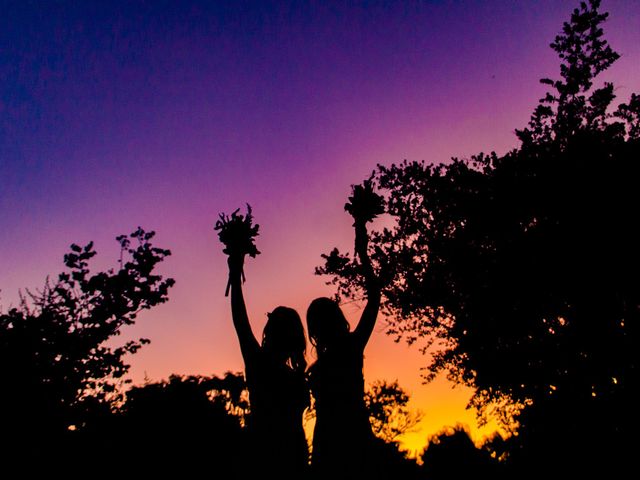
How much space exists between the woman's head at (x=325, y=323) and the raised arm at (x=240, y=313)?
1.91ft

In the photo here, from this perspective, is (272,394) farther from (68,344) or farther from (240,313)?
(68,344)

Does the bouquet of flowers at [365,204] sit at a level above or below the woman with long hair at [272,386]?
above

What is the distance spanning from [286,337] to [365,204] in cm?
162

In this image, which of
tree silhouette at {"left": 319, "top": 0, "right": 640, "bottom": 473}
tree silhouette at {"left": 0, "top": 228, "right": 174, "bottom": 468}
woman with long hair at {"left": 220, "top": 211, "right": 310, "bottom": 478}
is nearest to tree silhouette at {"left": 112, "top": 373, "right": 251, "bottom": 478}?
tree silhouette at {"left": 0, "top": 228, "right": 174, "bottom": 468}

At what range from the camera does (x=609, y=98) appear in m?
14.5

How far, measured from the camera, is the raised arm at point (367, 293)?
3.61m

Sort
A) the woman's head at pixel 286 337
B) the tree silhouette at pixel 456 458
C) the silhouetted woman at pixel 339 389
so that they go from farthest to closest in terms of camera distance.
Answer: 1. the tree silhouette at pixel 456 458
2. the woman's head at pixel 286 337
3. the silhouetted woman at pixel 339 389

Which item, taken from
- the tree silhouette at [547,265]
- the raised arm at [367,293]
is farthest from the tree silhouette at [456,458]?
the raised arm at [367,293]

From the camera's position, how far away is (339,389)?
3.30 m

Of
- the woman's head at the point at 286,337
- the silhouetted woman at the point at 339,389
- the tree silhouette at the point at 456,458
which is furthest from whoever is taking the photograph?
the tree silhouette at the point at 456,458

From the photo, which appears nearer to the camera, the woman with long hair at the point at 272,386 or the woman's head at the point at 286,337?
the woman with long hair at the point at 272,386

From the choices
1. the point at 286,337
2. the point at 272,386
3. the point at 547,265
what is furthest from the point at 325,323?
the point at 547,265

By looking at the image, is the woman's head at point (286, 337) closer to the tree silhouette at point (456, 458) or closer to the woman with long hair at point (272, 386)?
the woman with long hair at point (272, 386)

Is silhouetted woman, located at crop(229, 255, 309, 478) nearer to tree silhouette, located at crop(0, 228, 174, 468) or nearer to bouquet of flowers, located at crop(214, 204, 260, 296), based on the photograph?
bouquet of flowers, located at crop(214, 204, 260, 296)
